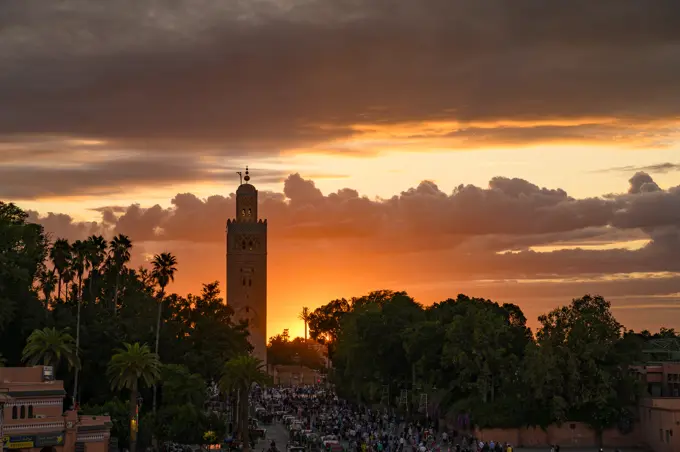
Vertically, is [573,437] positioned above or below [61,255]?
below

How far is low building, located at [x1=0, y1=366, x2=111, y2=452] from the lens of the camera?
63.0 metres

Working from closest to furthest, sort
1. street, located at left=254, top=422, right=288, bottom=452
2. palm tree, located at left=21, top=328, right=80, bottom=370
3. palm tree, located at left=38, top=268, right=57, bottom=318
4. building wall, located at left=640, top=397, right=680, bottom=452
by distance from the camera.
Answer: palm tree, located at left=21, top=328, right=80, bottom=370, building wall, located at left=640, top=397, right=680, bottom=452, street, located at left=254, top=422, right=288, bottom=452, palm tree, located at left=38, top=268, right=57, bottom=318

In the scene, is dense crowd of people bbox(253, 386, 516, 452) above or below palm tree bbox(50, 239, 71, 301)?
below

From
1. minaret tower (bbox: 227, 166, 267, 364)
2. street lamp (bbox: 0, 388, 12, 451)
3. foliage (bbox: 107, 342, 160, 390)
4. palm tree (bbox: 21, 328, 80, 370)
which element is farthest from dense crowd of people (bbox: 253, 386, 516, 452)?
minaret tower (bbox: 227, 166, 267, 364)

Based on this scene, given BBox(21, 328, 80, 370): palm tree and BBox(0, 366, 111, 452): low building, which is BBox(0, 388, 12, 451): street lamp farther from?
BBox(21, 328, 80, 370): palm tree

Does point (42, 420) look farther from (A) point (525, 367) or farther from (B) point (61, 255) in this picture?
(A) point (525, 367)

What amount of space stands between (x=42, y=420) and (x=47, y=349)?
12.2 m

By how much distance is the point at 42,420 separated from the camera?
6462cm

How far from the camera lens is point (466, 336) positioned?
93.7 metres

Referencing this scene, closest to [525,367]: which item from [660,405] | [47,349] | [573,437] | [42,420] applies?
[573,437]

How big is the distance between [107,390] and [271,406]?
42067mm

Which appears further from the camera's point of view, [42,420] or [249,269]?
[249,269]

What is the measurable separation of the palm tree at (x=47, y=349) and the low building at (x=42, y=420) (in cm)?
761

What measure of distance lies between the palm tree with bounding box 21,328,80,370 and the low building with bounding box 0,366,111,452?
7610 millimetres
